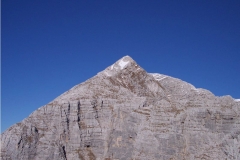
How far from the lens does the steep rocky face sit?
55219 mm

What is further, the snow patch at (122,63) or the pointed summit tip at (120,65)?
the snow patch at (122,63)

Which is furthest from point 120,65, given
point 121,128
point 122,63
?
point 121,128

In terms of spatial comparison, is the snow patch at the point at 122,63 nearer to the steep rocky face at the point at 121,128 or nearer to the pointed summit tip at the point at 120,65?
the pointed summit tip at the point at 120,65

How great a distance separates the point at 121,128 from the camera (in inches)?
2731

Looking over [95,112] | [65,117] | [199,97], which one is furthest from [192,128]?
[65,117]

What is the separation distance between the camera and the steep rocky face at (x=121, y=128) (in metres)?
55.2

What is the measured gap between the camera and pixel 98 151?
7062 centimetres

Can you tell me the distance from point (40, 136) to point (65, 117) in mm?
7133

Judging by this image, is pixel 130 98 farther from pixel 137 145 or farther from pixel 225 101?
pixel 225 101

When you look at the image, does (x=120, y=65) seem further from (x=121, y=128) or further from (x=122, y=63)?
(x=121, y=128)

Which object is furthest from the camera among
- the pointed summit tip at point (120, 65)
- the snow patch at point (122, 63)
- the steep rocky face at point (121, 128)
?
the snow patch at point (122, 63)

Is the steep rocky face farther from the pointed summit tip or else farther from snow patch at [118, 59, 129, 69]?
snow patch at [118, 59, 129, 69]

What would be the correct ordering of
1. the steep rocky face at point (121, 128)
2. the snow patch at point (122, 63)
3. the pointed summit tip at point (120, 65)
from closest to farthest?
1. the steep rocky face at point (121, 128)
2. the pointed summit tip at point (120, 65)
3. the snow patch at point (122, 63)

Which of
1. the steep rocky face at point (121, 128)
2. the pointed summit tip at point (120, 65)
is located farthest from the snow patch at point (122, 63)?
the steep rocky face at point (121, 128)
